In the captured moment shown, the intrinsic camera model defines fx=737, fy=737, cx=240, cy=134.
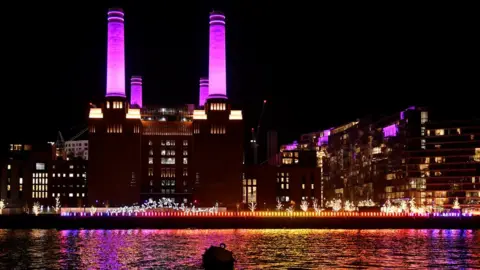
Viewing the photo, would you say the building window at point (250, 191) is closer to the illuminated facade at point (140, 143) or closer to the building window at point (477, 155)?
the illuminated facade at point (140, 143)

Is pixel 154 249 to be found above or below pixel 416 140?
below

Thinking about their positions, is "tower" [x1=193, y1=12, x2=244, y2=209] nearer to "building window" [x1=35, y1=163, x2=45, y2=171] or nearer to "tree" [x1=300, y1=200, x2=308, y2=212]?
"tree" [x1=300, y1=200, x2=308, y2=212]

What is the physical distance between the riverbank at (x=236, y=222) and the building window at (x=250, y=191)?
46844mm

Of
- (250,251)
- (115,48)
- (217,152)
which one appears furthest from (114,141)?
(250,251)

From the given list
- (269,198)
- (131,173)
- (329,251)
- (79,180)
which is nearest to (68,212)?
(131,173)

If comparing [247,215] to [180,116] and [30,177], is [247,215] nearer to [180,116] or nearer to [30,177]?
[180,116]

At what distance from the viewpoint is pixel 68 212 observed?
14712cm

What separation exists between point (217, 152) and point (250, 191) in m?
28.9

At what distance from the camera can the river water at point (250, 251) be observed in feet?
235

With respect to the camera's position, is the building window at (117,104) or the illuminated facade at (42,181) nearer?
the building window at (117,104)

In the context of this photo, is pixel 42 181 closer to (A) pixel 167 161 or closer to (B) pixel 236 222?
(A) pixel 167 161

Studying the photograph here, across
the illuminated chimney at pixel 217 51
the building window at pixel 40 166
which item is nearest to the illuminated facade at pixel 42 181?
the building window at pixel 40 166

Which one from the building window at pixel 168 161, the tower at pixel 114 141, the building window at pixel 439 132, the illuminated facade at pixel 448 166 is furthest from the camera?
the building window at pixel 168 161

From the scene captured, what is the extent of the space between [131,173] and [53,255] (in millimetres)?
85402
